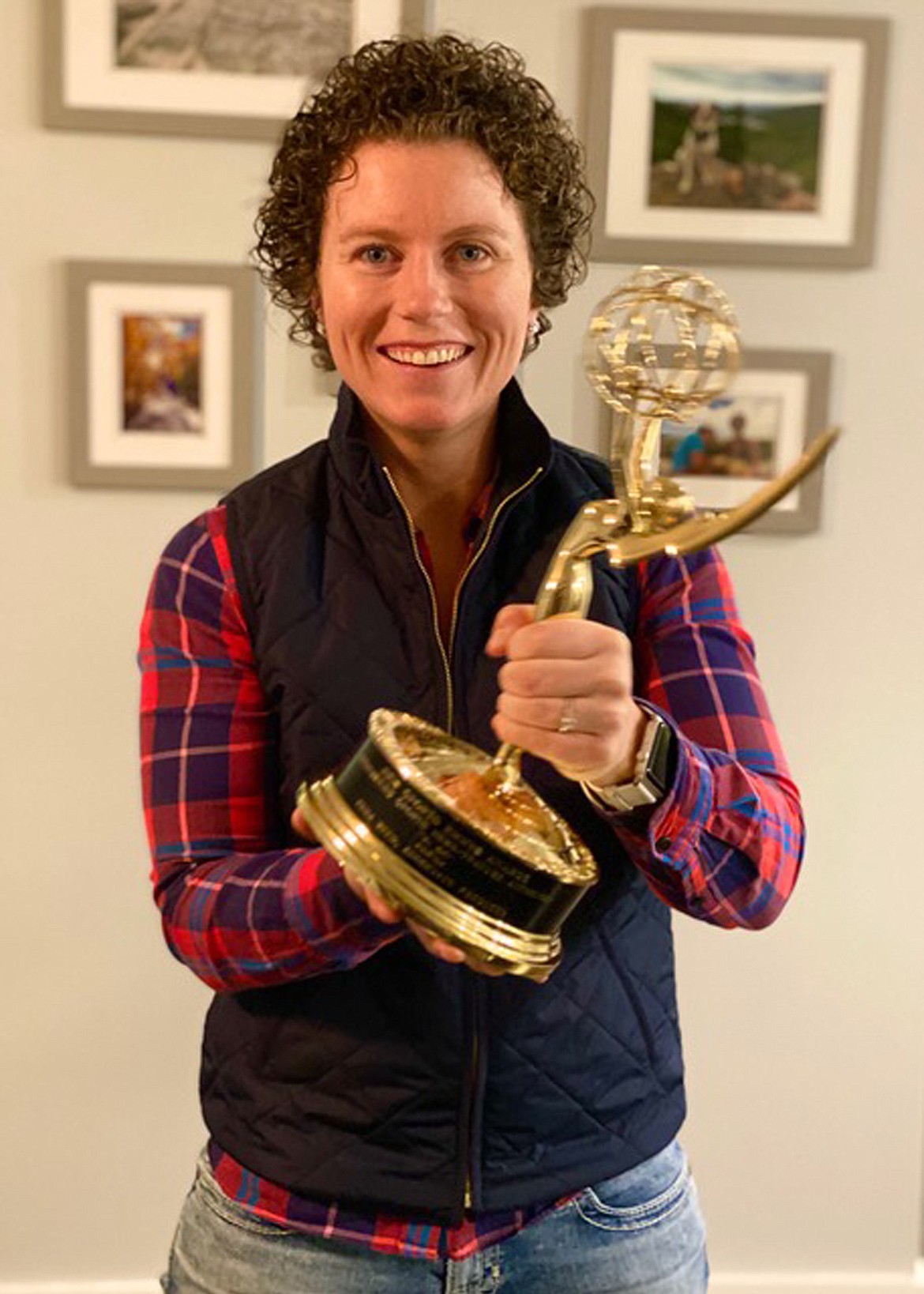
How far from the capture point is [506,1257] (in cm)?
108

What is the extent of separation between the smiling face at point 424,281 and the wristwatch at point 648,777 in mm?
283

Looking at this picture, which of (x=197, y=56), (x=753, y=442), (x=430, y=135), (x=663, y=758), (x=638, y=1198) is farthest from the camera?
(x=753, y=442)

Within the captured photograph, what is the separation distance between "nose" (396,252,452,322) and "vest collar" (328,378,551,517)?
0.13 m

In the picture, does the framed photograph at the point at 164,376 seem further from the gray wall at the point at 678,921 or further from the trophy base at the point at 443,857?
the trophy base at the point at 443,857

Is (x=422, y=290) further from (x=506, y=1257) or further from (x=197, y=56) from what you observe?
(x=197, y=56)

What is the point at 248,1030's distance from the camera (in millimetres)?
1119

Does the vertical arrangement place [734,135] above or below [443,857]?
above

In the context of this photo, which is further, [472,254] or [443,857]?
[472,254]

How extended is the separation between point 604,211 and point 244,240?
46 centimetres

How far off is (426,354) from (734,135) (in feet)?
3.25

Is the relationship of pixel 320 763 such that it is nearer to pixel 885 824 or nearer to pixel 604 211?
pixel 604 211

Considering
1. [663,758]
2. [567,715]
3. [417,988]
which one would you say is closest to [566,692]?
[567,715]

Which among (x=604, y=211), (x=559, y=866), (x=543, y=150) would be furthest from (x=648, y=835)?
(x=604, y=211)

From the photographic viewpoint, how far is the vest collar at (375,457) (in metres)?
1.08
